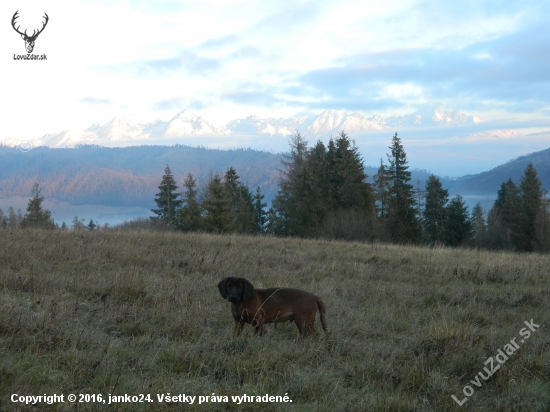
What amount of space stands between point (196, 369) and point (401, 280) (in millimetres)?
7563

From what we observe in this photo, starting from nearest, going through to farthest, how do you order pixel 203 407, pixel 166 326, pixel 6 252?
pixel 203 407, pixel 166 326, pixel 6 252

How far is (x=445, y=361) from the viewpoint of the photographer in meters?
4.86

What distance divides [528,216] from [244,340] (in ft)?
171

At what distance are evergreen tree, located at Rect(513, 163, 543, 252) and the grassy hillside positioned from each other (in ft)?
145

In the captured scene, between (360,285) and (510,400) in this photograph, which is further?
(360,285)

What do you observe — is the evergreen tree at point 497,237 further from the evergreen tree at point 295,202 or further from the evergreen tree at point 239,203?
the evergreen tree at point 239,203

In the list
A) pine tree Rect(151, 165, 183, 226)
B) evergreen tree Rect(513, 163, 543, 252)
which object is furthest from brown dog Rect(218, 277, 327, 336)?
pine tree Rect(151, 165, 183, 226)

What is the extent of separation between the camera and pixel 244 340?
16.4 feet

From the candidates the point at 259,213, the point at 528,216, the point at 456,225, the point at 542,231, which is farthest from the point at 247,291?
the point at 259,213

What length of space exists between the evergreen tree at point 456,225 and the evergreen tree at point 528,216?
556 cm

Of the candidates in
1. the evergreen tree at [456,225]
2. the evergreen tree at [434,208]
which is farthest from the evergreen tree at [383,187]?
the evergreen tree at [434,208]

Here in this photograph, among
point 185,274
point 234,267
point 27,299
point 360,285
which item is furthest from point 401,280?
point 27,299

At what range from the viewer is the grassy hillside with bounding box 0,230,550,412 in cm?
373

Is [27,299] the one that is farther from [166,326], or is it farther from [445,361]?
[445,361]
